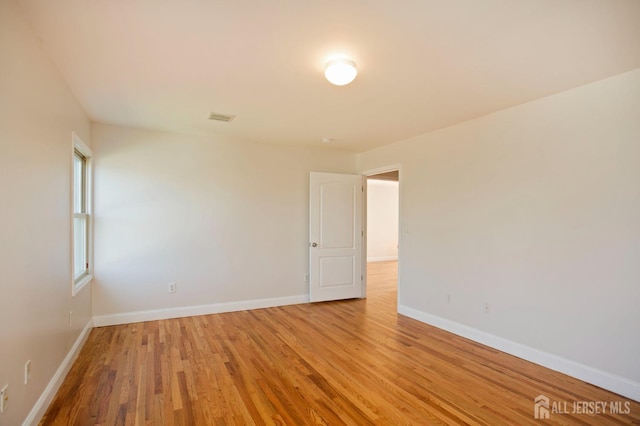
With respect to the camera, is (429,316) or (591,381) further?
(429,316)

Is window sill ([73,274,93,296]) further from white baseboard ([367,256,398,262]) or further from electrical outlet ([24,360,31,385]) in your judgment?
white baseboard ([367,256,398,262])

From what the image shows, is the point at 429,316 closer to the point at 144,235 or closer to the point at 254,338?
the point at 254,338

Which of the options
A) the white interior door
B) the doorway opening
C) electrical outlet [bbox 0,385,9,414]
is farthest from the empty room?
the doorway opening

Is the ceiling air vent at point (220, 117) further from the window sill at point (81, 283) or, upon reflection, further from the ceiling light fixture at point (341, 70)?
the window sill at point (81, 283)

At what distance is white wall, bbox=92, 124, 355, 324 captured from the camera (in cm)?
406

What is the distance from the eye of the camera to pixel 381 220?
1017 centimetres

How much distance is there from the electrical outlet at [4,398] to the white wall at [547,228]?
383 cm

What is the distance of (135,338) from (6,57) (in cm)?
294

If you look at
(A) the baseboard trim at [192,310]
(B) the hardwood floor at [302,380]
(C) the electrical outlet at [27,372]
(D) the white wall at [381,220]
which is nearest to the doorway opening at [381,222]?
(D) the white wall at [381,220]

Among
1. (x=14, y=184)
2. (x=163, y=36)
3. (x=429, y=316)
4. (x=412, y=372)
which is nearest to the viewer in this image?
(x=14, y=184)

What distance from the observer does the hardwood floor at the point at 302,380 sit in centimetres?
223

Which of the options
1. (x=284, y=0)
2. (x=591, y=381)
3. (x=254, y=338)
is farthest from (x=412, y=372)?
(x=284, y=0)

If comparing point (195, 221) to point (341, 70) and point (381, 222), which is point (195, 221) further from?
point (381, 222)

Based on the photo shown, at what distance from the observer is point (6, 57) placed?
1687mm
